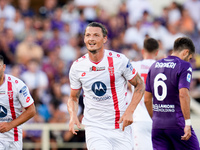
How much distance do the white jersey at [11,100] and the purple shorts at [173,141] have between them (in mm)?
2077

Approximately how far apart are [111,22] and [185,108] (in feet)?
35.3

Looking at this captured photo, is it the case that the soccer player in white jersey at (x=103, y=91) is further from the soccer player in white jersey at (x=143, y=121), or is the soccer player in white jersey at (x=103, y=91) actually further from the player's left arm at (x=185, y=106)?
the soccer player in white jersey at (x=143, y=121)

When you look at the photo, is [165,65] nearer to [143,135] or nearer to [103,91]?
[103,91]

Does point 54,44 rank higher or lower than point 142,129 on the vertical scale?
higher

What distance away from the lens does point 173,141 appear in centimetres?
693

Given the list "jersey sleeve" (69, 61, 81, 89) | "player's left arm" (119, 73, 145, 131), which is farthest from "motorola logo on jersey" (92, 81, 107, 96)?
"player's left arm" (119, 73, 145, 131)

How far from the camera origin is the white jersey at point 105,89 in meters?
6.85

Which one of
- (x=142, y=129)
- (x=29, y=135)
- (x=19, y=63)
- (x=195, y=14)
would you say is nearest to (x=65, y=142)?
(x=29, y=135)

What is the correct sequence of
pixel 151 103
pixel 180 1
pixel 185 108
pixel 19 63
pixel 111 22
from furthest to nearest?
pixel 180 1 < pixel 111 22 < pixel 19 63 < pixel 151 103 < pixel 185 108

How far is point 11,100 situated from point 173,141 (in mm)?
2554

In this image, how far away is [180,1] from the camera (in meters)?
20.0

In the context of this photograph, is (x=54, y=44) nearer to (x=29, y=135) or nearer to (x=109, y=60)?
(x=29, y=135)

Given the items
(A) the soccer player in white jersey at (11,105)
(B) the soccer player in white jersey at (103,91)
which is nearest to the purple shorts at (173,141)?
(B) the soccer player in white jersey at (103,91)

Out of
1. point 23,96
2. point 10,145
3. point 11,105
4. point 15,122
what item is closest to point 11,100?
point 11,105
